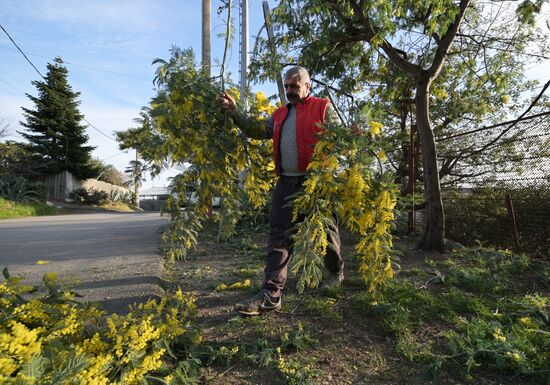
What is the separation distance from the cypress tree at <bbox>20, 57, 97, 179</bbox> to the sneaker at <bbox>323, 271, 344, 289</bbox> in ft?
69.9

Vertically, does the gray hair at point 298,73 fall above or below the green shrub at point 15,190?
above

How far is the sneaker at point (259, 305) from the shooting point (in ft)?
7.88

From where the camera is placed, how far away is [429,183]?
4547 millimetres

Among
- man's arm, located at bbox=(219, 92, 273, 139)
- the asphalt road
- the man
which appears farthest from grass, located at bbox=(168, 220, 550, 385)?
man's arm, located at bbox=(219, 92, 273, 139)

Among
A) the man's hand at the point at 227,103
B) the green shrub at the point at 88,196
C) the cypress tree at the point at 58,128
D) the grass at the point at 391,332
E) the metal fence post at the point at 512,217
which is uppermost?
the cypress tree at the point at 58,128

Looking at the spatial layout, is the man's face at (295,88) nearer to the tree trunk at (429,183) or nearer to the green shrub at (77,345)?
the green shrub at (77,345)

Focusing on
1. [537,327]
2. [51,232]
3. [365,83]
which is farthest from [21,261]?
[365,83]

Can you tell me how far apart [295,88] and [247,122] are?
46cm

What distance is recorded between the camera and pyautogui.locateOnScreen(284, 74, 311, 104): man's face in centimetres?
262

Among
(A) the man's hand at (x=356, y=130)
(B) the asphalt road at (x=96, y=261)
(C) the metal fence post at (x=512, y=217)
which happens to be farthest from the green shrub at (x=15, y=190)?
(C) the metal fence post at (x=512, y=217)

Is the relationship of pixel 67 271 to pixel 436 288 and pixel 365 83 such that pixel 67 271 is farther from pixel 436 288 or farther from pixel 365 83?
pixel 365 83

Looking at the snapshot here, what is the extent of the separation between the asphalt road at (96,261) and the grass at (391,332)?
0.49m

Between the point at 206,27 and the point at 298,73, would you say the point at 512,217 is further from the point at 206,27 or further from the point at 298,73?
the point at 206,27

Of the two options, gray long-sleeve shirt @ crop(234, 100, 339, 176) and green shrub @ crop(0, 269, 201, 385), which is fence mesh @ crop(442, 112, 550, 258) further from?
green shrub @ crop(0, 269, 201, 385)
